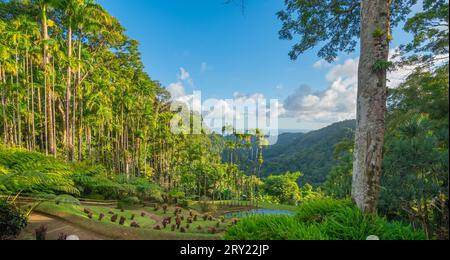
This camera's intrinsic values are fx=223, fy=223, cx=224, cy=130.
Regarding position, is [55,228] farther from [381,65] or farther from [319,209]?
[381,65]

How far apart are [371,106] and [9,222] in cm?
711

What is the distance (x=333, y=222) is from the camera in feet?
12.0

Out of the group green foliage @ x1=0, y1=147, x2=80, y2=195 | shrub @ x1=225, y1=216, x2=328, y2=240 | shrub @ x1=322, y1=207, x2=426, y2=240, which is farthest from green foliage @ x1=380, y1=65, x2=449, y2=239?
green foliage @ x1=0, y1=147, x2=80, y2=195

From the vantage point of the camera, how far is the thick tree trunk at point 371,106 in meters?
3.98

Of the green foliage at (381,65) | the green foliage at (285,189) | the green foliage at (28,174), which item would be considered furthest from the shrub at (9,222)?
the green foliage at (285,189)

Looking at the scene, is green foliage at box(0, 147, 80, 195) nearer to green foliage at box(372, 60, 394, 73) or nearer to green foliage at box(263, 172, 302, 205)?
A: green foliage at box(372, 60, 394, 73)

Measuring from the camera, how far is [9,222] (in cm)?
425

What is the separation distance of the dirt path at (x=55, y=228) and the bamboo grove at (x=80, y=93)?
9266 millimetres

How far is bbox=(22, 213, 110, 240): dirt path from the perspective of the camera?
15.5 feet

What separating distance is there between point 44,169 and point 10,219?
2.52 metres

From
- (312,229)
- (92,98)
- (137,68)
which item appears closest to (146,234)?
(312,229)

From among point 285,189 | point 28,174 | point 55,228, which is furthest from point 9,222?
point 285,189

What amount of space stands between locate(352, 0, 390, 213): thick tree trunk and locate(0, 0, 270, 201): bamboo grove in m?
15.0
